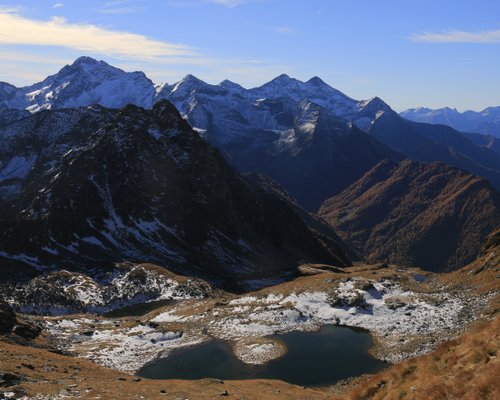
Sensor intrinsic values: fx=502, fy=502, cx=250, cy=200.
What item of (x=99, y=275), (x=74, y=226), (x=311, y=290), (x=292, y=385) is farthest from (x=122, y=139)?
(x=292, y=385)

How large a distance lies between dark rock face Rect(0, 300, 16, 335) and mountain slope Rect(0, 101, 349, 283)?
4892cm

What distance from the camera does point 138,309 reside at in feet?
339

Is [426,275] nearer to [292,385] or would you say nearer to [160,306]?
[160,306]

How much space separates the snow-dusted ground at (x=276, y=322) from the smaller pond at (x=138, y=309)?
6.15 metres

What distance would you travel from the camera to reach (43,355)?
5747 centimetres

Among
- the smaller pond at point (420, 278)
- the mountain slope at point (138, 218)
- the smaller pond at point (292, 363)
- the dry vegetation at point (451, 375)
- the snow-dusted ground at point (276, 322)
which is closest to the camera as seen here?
the dry vegetation at point (451, 375)

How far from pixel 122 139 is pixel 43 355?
139011mm

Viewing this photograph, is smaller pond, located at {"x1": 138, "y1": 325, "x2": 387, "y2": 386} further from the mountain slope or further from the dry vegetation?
the mountain slope

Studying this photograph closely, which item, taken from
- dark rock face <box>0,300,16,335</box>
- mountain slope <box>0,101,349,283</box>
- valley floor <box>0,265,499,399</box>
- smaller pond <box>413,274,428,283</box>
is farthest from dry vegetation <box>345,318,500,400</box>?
mountain slope <box>0,101,349,283</box>

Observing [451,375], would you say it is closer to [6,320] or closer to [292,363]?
[292,363]

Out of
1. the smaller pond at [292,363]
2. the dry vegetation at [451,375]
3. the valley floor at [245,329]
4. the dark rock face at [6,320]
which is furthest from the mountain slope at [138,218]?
the dry vegetation at [451,375]

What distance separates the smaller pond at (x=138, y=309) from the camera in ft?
329

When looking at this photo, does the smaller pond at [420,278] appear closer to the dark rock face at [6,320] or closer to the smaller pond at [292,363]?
the smaller pond at [292,363]

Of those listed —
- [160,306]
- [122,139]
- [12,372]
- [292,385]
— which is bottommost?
[160,306]
